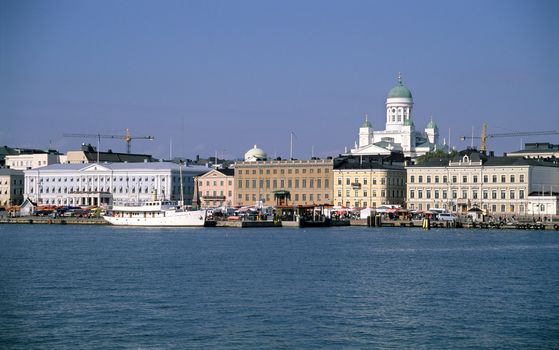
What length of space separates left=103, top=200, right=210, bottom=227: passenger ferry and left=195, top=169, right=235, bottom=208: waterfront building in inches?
1063

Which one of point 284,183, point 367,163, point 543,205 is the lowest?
point 543,205

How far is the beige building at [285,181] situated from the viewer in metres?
120

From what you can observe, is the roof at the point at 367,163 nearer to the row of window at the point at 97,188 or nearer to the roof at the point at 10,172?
the row of window at the point at 97,188

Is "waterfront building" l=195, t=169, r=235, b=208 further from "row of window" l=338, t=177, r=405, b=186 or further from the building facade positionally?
the building facade

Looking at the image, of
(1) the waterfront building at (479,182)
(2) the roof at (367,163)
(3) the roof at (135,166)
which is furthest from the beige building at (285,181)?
(3) the roof at (135,166)

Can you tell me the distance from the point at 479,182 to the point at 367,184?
1249cm

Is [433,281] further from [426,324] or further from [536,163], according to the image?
[536,163]

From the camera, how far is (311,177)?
120812mm

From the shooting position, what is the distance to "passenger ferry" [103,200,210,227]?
3787 inches

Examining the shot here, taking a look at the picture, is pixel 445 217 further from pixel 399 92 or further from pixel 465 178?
pixel 399 92

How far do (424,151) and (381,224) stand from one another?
5099cm

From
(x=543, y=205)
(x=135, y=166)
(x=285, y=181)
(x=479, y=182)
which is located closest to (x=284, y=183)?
(x=285, y=181)

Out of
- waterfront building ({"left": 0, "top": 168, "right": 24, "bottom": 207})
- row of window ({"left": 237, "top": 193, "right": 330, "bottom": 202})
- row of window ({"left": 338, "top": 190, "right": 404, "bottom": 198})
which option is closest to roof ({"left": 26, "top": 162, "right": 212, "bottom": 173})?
waterfront building ({"left": 0, "top": 168, "right": 24, "bottom": 207})

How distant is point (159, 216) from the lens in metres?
96.5
